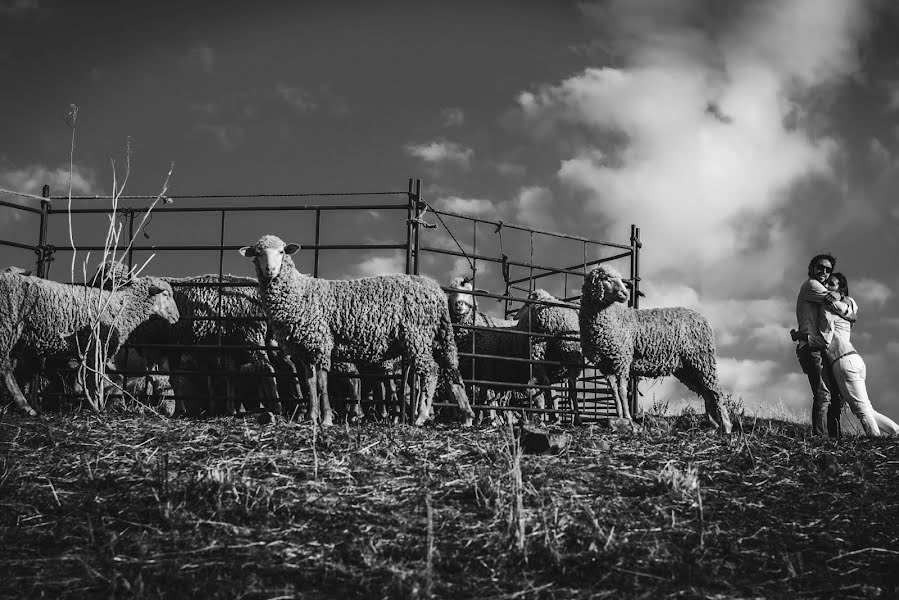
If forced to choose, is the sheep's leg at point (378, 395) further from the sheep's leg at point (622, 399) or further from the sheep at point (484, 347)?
the sheep's leg at point (622, 399)

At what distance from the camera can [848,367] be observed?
9.55m

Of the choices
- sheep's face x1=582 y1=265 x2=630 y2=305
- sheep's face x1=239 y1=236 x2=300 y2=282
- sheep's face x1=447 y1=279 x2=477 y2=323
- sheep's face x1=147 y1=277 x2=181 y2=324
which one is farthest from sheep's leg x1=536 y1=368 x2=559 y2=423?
sheep's face x1=147 y1=277 x2=181 y2=324

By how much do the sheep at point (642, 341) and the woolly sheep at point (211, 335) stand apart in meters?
4.48

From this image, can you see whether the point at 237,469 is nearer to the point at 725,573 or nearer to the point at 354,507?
the point at 354,507

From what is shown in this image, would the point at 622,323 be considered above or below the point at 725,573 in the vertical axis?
above

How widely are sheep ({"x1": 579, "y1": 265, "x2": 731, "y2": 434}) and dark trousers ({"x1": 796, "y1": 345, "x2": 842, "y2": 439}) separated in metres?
1.70

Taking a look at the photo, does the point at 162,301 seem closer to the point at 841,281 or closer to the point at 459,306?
the point at 459,306

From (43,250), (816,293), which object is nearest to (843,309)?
(816,293)

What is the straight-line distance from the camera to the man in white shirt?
9773mm

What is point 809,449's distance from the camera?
7.55m

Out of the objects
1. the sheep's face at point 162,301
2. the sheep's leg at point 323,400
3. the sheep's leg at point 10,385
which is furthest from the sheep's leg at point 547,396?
the sheep's leg at point 10,385

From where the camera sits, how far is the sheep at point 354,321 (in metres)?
9.56

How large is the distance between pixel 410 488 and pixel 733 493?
93.1 inches

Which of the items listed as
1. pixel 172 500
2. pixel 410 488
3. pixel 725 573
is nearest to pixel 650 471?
pixel 725 573
